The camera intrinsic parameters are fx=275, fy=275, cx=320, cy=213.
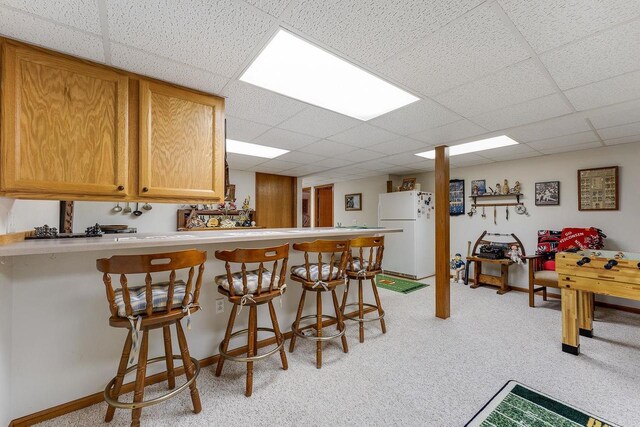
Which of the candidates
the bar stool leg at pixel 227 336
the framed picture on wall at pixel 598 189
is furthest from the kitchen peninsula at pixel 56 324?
the framed picture on wall at pixel 598 189

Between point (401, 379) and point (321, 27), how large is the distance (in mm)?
2298

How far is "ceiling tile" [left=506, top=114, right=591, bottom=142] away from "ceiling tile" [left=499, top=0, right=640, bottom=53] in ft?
4.98

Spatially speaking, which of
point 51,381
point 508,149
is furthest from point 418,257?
point 51,381

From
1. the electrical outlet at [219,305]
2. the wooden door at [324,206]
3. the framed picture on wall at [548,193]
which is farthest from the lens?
the wooden door at [324,206]

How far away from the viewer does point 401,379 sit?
201 centimetres

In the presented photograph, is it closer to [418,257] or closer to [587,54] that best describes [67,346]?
[587,54]

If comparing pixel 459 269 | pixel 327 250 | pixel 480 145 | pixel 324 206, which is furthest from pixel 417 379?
pixel 324 206

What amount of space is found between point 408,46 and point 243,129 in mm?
1925

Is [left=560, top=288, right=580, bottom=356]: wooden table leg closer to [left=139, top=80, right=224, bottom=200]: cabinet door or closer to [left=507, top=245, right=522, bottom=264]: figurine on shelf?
[left=507, top=245, right=522, bottom=264]: figurine on shelf

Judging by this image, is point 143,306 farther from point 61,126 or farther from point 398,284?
point 398,284

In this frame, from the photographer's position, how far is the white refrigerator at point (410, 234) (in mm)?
5078

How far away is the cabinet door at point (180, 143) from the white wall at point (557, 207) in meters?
4.56

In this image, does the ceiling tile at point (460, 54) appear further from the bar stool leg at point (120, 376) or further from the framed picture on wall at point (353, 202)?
the framed picture on wall at point (353, 202)

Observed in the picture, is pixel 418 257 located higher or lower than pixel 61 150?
lower
